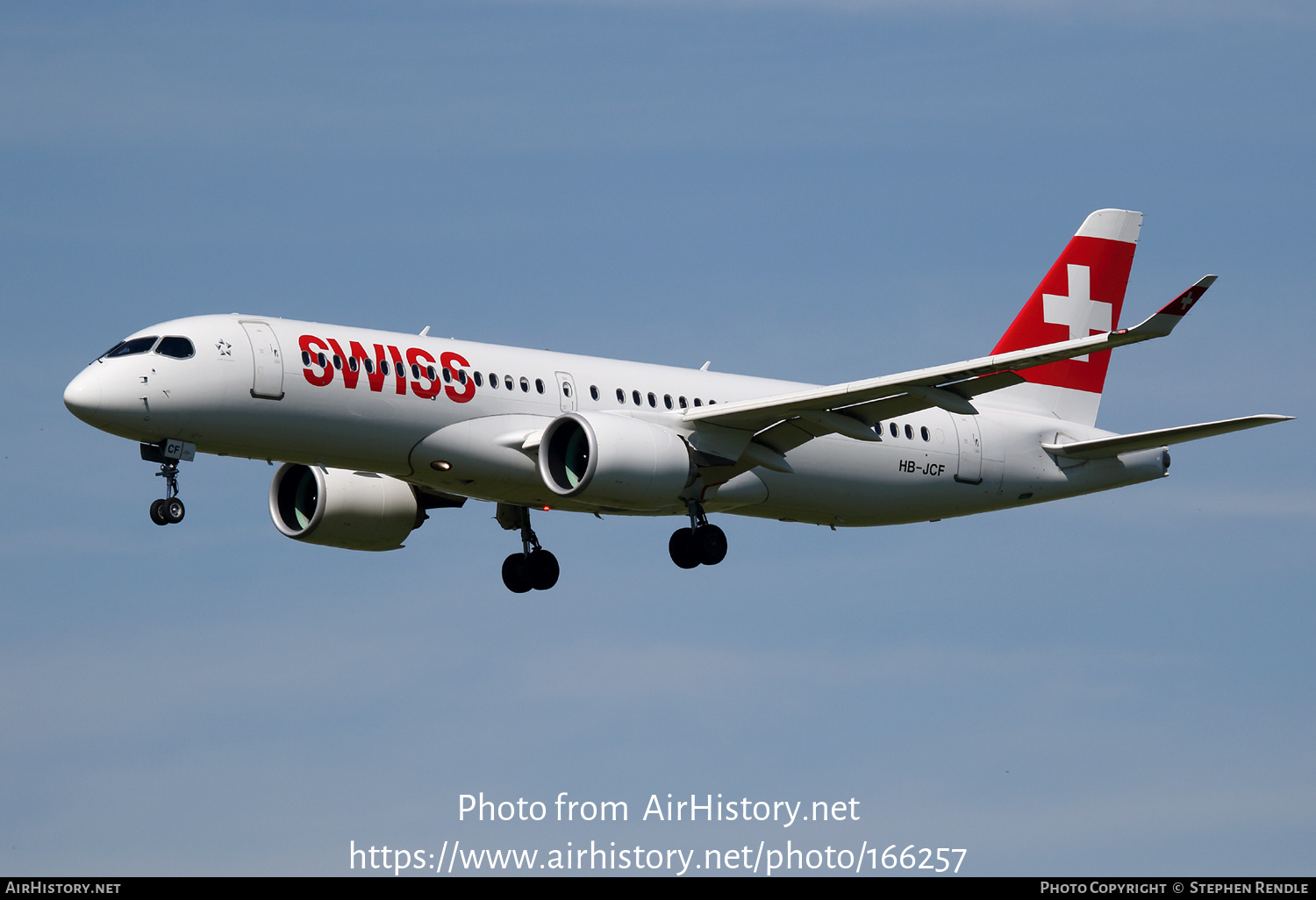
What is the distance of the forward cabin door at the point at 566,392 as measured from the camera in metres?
38.0

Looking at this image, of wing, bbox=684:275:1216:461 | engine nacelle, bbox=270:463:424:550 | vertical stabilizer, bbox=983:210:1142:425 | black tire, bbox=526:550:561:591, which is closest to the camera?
wing, bbox=684:275:1216:461

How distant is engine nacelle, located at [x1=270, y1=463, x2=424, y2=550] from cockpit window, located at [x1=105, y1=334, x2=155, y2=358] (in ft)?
22.1

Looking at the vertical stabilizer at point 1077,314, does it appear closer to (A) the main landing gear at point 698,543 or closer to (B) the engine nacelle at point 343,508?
(A) the main landing gear at point 698,543

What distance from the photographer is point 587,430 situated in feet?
119

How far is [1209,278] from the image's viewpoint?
31.6 m

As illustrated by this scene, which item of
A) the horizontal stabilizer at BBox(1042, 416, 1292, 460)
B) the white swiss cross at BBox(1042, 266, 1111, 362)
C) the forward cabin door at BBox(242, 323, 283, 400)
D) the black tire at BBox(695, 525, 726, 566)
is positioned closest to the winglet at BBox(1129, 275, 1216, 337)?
the horizontal stabilizer at BBox(1042, 416, 1292, 460)

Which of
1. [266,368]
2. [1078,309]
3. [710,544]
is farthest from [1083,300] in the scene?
[266,368]

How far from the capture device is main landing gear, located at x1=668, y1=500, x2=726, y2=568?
129ft

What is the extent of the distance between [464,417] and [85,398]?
731 cm

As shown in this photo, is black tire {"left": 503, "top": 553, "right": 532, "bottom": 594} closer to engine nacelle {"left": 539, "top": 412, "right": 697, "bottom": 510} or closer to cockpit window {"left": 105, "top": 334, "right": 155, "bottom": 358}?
engine nacelle {"left": 539, "top": 412, "right": 697, "bottom": 510}

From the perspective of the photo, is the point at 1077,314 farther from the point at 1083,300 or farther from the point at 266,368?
the point at 266,368

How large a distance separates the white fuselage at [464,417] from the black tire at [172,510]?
1.24 metres

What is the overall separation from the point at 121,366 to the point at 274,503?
792cm

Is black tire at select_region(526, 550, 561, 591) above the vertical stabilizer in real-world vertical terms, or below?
below
